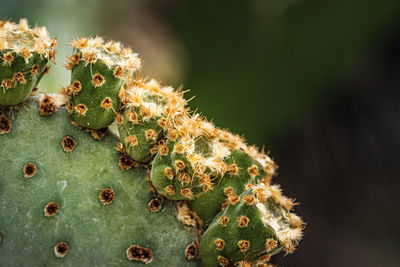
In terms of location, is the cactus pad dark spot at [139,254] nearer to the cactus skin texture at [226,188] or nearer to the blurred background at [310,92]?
the cactus skin texture at [226,188]

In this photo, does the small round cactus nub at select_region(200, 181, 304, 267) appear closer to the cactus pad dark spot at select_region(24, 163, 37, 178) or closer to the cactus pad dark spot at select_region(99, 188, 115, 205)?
the cactus pad dark spot at select_region(99, 188, 115, 205)

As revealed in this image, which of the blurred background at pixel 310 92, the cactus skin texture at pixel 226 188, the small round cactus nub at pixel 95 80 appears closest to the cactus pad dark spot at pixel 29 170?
the small round cactus nub at pixel 95 80

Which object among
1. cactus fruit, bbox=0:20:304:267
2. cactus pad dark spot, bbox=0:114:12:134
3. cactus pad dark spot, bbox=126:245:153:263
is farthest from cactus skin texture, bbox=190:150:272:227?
cactus pad dark spot, bbox=0:114:12:134

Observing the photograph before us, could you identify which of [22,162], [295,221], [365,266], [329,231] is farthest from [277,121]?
[22,162]

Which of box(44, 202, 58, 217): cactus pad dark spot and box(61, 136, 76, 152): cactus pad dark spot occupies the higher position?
box(61, 136, 76, 152): cactus pad dark spot

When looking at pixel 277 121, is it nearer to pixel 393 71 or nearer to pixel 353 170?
pixel 353 170

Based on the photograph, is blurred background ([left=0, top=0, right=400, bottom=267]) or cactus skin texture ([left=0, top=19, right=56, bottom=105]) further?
blurred background ([left=0, top=0, right=400, bottom=267])

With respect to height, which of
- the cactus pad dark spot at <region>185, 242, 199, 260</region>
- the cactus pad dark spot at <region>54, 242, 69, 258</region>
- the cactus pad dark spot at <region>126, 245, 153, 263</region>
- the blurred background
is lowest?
the cactus pad dark spot at <region>54, 242, 69, 258</region>
